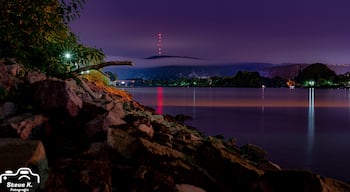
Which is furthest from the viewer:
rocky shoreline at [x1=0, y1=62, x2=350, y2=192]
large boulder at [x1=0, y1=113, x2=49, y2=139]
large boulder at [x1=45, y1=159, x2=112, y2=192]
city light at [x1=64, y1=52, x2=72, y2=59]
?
city light at [x1=64, y1=52, x2=72, y2=59]

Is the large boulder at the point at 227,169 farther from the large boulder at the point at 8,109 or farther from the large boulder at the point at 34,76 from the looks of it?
the large boulder at the point at 34,76

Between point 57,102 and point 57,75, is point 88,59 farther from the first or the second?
point 57,102

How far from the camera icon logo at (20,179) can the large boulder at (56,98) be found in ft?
8.91

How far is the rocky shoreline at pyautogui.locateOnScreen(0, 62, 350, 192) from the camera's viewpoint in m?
6.23

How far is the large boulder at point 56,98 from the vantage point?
849 cm

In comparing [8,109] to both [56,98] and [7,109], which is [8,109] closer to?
[7,109]

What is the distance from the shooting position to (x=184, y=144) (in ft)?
30.0

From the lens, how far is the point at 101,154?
738cm

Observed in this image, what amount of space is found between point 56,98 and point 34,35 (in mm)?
3610

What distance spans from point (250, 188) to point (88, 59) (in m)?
7.08

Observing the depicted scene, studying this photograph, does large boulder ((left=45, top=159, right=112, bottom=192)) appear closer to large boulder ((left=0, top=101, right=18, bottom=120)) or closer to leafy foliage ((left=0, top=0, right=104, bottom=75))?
large boulder ((left=0, top=101, right=18, bottom=120))

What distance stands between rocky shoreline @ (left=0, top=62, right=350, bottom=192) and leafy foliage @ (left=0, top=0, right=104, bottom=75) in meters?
1.49

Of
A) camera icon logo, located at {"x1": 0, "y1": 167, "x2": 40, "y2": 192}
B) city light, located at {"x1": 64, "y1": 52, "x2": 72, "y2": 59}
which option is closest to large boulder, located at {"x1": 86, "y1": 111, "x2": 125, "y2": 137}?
camera icon logo, located at {"x1": 0, "y1": 167, "x2": 40, "y2": 192}

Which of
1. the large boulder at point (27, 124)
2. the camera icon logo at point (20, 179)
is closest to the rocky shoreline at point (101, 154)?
the large boulder at point (27, 124)
